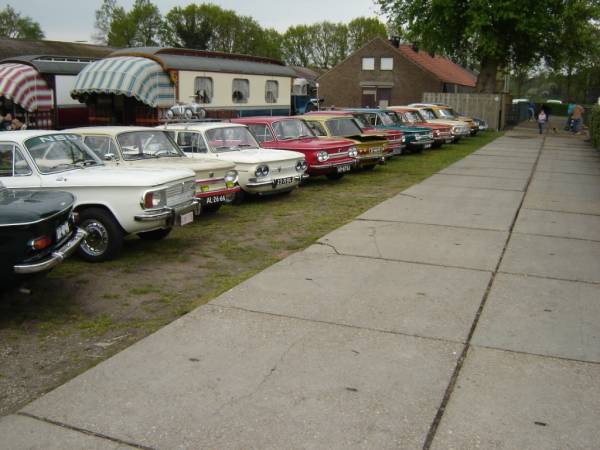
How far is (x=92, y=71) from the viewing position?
1816cm

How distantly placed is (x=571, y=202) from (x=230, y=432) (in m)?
10.6

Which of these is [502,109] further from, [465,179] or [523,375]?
[523,375]

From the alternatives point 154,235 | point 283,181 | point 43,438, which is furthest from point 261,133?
point 43,438

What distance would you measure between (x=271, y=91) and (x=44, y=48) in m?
16.1

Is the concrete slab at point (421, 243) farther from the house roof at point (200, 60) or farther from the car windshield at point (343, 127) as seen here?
the house roof at point (200, 60)

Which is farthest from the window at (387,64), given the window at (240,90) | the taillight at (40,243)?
the taillight at (40,243)

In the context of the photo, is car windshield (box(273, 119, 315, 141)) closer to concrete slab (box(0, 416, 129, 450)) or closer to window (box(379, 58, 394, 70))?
concrete slab (box(0, 416, 129, 450))

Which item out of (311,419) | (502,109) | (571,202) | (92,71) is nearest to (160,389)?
(311,419)

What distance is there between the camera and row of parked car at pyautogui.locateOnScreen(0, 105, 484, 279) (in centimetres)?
577

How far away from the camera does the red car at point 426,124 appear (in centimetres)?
2288

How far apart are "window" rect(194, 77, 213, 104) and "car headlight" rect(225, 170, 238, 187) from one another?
9.72 metres

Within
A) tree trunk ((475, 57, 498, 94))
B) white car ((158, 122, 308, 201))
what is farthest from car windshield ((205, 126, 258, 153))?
tree trunk ((475, 57, 498, 94))

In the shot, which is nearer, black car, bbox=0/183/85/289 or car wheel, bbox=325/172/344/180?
black car, bbox=0/183/85/289

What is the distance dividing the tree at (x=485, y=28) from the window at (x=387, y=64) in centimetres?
1178
